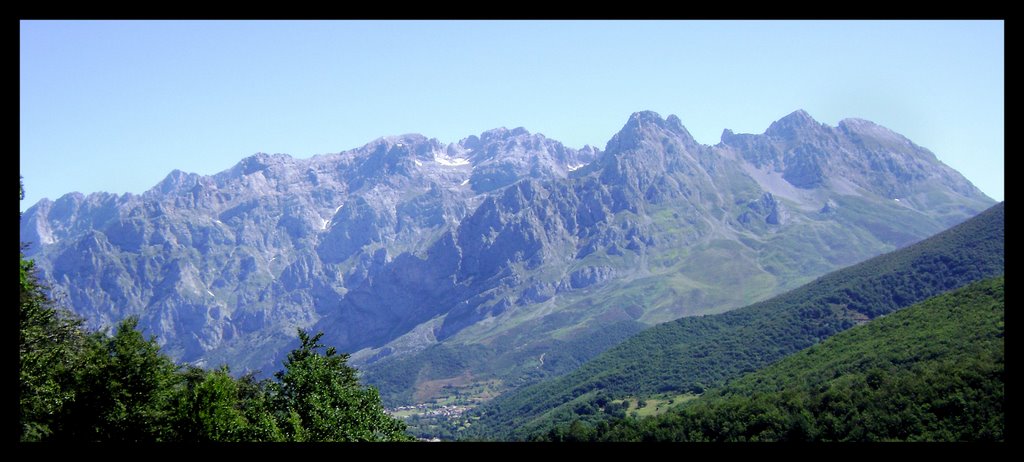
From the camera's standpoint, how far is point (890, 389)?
108m

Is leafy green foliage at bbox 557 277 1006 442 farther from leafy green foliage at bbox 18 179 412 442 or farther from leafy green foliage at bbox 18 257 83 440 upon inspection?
leafy green foliage at bbox 18 257 83 440

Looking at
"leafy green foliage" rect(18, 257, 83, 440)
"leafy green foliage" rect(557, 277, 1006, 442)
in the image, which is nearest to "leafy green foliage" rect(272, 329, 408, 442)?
"leafy green foliage" rect(18, 257, 83, 440)

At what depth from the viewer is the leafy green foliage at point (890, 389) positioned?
3661 inches

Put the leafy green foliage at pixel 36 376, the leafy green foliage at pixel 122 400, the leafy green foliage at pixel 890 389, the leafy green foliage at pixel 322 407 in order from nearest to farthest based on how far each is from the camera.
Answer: the leafy green foliage at pixel 36 376 → the leafy green foliage at pixel 122 400 → the leafy green foliage at pixel 322 407 → the leafy green foliage at pixel 890 389

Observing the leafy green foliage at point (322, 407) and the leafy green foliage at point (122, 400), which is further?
the leafy green foliage at point (322, 407)

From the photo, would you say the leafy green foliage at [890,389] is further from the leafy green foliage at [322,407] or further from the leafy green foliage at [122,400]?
the leafy green foliage at [122,400]

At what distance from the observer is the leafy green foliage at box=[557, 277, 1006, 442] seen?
93.0m

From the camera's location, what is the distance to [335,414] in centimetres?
5491

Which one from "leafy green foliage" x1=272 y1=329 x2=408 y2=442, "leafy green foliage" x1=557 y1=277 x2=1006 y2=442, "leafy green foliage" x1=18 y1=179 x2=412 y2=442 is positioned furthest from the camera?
"leafy green foliage" x1=557 y1=277 x2=1006 y2=442

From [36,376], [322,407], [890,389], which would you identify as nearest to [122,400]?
[36,376]

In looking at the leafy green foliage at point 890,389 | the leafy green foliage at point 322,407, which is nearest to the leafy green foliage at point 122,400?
the leafy green foliage at point 322,407
